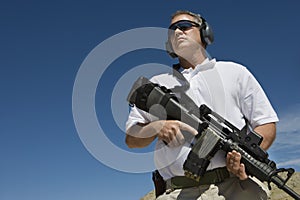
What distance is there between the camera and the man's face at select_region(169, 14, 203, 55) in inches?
224

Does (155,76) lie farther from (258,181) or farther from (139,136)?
(258,181)

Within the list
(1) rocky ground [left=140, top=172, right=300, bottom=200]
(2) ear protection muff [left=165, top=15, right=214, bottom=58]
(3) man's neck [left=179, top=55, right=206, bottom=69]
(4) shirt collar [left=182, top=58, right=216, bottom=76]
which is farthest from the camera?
(1) rocky ground [left=140, top=172, right=300, bottom=200]

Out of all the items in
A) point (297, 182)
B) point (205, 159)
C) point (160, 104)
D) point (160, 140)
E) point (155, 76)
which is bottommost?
point (205, 159)

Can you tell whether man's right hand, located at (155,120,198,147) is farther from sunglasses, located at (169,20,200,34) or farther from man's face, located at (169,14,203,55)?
sunglasses, located at (169,20,200,34)

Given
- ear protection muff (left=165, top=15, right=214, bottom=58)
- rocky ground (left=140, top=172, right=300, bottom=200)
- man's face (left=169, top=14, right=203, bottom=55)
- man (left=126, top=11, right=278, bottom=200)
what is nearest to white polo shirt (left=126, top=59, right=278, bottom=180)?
man (left=126, top=11, right=278, bottom=200)

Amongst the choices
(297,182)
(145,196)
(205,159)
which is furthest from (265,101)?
(145,196)

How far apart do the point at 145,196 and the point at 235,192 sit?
51.0 meters

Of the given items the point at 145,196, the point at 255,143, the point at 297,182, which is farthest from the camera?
the point at 145,196

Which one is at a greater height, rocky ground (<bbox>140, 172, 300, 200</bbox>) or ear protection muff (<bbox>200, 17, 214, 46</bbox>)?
rocky ground (<bbox>140, 172, 300, 200</bbox>)

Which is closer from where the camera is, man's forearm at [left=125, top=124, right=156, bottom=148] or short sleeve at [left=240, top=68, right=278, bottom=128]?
short sleeve at [left=240, top=68, right=278, bottom=128]

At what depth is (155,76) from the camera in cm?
579

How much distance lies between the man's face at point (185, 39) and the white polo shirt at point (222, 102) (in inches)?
16.5

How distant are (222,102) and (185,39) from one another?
42.5 inches

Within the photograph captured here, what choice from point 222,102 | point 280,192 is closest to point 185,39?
point 222,102
